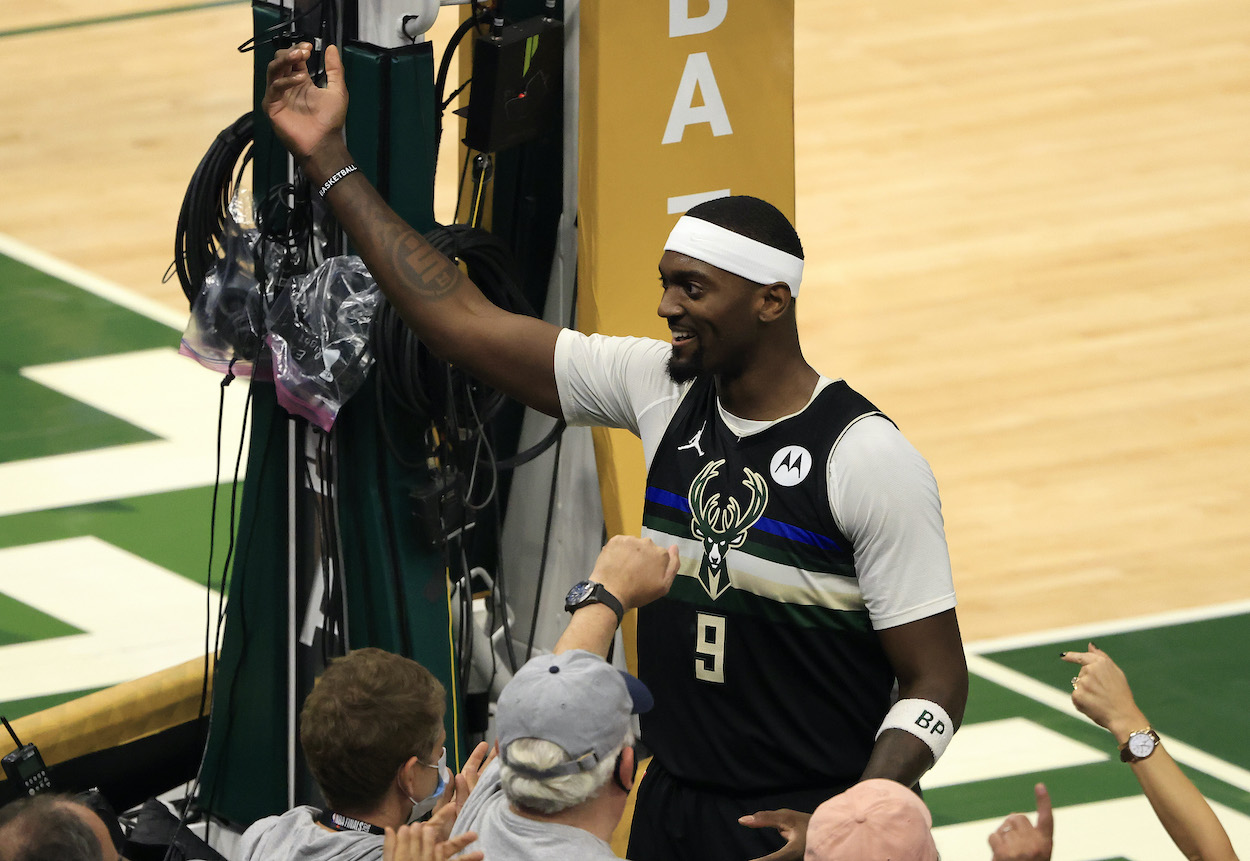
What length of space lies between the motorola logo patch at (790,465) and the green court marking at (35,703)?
2.90m

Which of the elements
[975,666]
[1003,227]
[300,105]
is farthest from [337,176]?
[1003,227]

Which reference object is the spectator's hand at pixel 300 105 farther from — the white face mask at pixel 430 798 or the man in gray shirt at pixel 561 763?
the man in gray shirt at pixel 561 763

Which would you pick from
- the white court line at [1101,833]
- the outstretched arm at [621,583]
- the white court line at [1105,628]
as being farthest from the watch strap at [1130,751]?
the white court line at [1105,628]

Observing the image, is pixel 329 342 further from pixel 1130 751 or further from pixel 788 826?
pixel 1130 751

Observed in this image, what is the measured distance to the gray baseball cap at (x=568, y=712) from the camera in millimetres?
2699

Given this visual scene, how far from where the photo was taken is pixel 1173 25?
455 inches

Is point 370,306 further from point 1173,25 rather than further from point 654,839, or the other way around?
point 1173,25

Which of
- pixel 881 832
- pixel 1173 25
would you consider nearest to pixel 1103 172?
pixel 1173 25

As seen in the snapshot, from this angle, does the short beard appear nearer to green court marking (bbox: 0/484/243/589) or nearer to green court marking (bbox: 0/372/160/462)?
green court marking (bbox: 0/484/243/589)

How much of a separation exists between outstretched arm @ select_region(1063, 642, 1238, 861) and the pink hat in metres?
0.63

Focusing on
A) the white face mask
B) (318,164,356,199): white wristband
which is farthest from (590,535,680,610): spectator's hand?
(318,164,356,199): white wristband

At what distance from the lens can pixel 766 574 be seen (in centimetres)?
329

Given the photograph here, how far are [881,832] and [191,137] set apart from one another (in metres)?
8.05

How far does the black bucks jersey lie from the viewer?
328 cm
